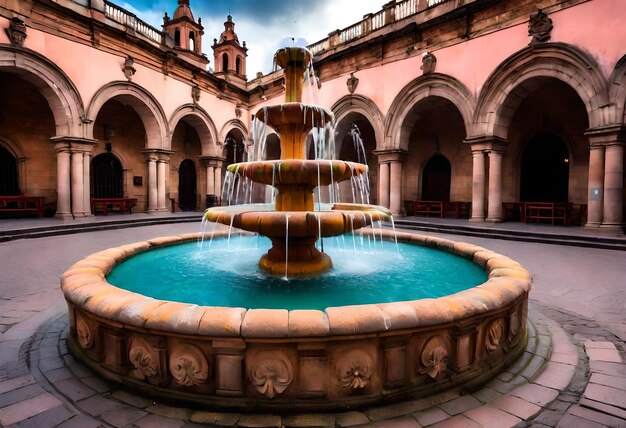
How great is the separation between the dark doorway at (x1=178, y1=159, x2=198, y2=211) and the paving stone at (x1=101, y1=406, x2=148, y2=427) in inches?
777

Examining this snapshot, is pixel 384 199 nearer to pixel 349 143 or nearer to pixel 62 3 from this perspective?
pixel 349 143

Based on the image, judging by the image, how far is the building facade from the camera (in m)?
10.5

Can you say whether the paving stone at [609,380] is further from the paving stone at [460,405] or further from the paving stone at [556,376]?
the paving stone at [460,405]

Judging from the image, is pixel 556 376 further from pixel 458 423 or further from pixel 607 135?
pixel 607 135

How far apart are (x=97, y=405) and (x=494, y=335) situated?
3.07 meters

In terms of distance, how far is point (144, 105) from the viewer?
51.6 feet

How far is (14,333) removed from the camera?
3555 millimetres

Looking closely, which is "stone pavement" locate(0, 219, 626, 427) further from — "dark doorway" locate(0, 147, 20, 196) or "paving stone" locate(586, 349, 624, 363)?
"dark doorway" locate(0, 147, 20, 196)

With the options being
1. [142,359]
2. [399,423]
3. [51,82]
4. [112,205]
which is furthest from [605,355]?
[112,205]

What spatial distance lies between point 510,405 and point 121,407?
274cm

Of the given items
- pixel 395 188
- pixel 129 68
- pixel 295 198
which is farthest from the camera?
pixel 395 188

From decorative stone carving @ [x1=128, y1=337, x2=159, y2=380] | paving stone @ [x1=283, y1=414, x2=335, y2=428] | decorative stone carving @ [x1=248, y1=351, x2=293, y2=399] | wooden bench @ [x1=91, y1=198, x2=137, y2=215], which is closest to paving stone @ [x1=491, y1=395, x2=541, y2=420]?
paving stone @ [x1=283, y1=414, x2=335, y2=428]

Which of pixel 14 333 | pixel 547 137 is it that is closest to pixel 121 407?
pixel 14 333

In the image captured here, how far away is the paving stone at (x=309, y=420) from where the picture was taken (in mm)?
2113
